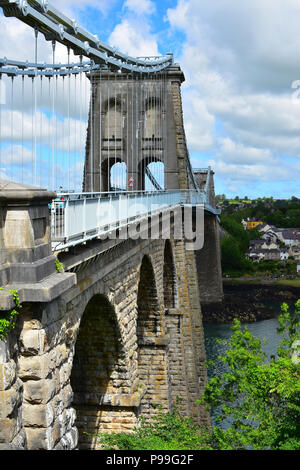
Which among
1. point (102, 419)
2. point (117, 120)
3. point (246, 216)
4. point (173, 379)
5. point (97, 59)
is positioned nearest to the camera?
point (102, 419)

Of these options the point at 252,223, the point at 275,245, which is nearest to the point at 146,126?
the point at 275,245

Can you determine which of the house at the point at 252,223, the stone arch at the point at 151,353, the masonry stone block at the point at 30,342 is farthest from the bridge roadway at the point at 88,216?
the house at the point at 252,223

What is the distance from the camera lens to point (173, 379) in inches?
694

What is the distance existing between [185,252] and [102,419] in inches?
402

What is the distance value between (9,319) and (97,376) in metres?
6.16

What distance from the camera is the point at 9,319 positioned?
420 cm

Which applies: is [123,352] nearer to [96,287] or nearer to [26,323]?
[96,287]

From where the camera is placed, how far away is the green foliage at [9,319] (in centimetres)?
412

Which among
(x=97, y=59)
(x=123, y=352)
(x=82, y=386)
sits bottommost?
(x=82, y=386)

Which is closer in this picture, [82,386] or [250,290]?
[82,386]

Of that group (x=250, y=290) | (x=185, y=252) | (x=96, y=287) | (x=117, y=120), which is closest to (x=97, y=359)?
(x=96, y=287)

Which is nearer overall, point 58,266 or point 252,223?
point 58,266

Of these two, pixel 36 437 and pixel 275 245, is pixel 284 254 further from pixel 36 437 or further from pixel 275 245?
pixel 36 437

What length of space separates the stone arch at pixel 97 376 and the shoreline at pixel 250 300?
26.4 m
